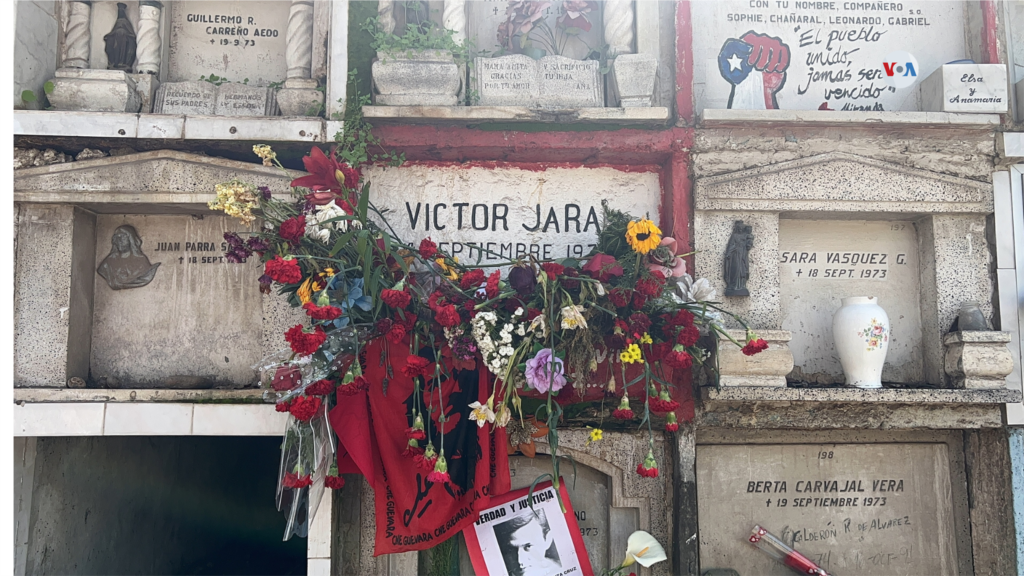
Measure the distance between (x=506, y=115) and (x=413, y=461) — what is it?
2036mm

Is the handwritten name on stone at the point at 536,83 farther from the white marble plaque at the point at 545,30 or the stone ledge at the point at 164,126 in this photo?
the stone ledge at the point at 164,126

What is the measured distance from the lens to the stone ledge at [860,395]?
142 inches

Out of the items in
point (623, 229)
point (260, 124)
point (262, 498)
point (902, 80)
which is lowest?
point (262, 498)

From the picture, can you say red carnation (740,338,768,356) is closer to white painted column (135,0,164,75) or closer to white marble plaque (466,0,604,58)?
white marble plaque (466,0,604,58)

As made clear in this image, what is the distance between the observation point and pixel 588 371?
3461mm

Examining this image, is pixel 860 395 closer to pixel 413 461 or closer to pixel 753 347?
pixel 753 347

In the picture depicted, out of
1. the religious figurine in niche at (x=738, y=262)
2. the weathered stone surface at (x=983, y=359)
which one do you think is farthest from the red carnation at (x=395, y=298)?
the weathered stone surface at (x=983, y=359)

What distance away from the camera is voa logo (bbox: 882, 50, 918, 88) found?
4.27m

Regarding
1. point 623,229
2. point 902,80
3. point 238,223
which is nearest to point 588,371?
point 623,229

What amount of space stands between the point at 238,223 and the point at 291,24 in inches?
50.9

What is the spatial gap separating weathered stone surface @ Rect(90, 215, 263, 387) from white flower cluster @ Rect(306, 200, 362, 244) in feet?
3.11

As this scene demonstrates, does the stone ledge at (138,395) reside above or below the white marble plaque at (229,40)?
below

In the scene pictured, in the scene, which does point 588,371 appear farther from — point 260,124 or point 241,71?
point 241,71

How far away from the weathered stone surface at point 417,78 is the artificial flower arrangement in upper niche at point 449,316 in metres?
0.73
